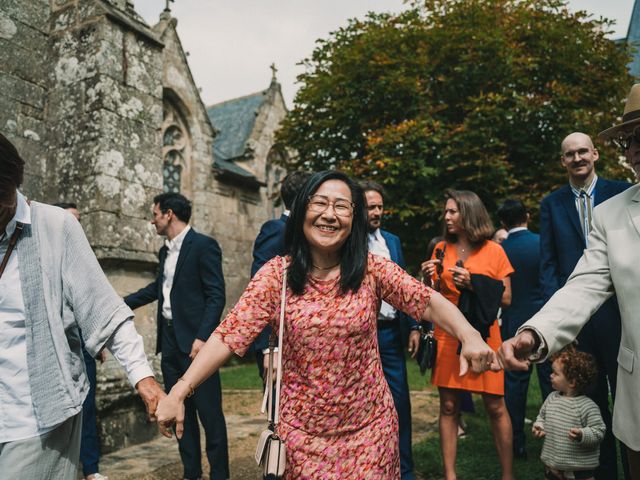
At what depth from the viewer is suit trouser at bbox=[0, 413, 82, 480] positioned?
2.05m

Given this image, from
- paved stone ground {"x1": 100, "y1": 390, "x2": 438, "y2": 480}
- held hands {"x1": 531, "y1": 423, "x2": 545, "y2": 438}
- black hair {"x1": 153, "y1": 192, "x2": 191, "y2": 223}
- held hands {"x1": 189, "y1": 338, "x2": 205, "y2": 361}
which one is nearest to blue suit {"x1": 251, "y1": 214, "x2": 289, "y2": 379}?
held hands {"x1": 189, "y1": 338, "x2": 205, "y2": 361}

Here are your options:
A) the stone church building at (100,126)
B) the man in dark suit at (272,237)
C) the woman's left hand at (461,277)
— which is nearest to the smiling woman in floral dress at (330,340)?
the woman's left hand at (461,277)

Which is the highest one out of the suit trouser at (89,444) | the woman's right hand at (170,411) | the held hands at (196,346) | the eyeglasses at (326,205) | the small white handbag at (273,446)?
the eyeglasses at (326,205)

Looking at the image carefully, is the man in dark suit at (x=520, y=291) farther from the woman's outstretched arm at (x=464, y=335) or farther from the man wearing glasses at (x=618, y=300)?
the woman's outstretched arm at (x=464, y=335)

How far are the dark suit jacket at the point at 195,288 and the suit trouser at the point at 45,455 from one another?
250 centimetres

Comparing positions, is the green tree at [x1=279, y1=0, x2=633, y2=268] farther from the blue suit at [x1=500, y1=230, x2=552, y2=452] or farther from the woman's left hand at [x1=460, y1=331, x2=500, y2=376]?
the woman's left hand at [x1=460, y1=331, x2=500, y2=376]

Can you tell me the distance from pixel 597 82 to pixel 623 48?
4.46ft

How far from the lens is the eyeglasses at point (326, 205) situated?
2.66m

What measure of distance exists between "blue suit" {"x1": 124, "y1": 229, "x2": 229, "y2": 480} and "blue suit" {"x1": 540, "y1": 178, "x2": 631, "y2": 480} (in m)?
2.63

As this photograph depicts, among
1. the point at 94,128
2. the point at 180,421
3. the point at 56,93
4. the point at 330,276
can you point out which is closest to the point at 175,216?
the point at 94,128

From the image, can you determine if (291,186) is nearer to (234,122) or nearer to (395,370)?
(395,370)

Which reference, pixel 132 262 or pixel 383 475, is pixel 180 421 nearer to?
pixel 383 475

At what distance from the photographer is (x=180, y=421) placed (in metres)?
2.20

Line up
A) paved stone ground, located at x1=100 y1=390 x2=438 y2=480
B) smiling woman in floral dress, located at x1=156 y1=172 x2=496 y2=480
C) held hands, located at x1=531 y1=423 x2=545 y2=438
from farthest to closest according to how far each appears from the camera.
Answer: paved stone ground, located at x1=100 y1=390 x2=438 y2=480
held hands, located at x1=531 y1=423 x2=545 y2=438
smiling woman in floral dress, located at x1=156 y1=172 x2=496 y2=480
